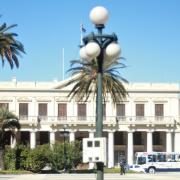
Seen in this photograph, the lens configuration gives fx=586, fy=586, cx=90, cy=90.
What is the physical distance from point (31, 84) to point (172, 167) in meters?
→ 26.7

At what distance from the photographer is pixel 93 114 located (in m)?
79.8

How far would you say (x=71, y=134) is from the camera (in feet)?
256

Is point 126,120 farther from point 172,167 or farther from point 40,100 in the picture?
point 172,167

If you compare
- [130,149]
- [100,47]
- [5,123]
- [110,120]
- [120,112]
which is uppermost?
[120,112]

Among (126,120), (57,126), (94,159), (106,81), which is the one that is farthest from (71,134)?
(94,159)

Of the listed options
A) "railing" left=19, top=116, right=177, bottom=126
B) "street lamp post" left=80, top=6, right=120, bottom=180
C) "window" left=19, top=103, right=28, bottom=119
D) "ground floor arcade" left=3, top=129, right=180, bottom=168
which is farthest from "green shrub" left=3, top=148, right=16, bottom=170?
"street lamp post" left=80, top=6, right=120, bottom=180

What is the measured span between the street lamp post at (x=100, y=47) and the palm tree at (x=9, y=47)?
30472 mm

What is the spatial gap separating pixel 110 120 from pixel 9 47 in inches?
1404

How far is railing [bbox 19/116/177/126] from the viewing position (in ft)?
257

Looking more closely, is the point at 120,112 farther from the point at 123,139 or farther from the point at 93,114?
the point at 123,139

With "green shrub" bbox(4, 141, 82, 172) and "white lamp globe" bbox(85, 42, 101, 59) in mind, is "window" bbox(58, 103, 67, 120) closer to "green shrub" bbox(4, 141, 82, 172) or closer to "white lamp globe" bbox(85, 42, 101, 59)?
"green shrub" bbox(4, 141, 82, 172)

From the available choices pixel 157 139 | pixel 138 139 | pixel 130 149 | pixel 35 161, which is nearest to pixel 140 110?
pixel 138 139

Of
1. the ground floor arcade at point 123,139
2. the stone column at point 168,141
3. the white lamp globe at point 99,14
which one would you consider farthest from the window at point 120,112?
the white lamp globe at point 99,14

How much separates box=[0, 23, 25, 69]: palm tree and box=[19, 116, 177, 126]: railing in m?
31.2
